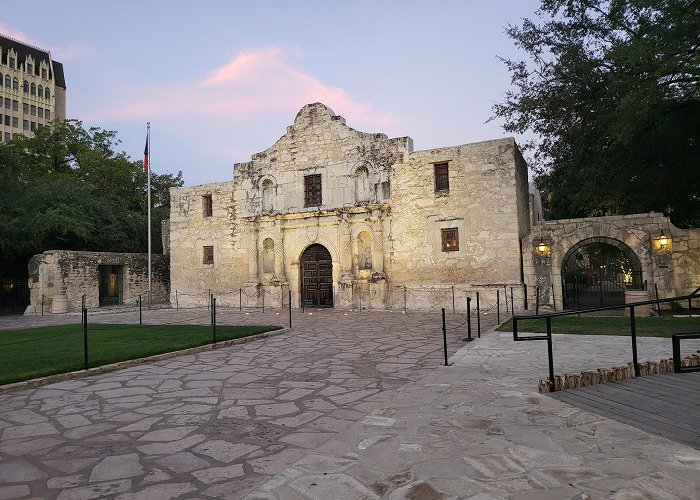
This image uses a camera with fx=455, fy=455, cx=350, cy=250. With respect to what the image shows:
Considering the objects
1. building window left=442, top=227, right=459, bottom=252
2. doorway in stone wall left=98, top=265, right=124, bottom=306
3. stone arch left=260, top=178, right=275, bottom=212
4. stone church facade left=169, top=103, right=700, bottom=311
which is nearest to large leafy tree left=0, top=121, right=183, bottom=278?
doorway in stone wall left=98, top=265, right=124, bottom=306

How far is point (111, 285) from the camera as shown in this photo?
26719mm

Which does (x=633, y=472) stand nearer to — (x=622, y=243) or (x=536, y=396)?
(x=536, y=396)

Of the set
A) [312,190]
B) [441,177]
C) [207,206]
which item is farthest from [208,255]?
[441,177]

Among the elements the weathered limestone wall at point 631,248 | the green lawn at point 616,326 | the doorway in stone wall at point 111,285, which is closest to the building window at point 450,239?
the weathered limestone wall at point 631,248

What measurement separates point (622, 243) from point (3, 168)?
2825 cm

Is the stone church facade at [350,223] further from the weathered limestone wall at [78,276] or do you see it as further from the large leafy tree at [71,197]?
the large leafy tree at [71,197]

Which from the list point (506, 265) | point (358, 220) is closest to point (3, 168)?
point (358, 220)

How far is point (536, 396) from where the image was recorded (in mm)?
5234

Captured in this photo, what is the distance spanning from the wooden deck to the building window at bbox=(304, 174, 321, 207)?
1681 centimetres

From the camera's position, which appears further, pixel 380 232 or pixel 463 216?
pixel 380 232

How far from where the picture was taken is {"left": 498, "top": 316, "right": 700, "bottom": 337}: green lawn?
10.2 m

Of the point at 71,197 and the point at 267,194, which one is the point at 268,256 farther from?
the point at 71,197

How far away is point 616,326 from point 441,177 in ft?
30.4

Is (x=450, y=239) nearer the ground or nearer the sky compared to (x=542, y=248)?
nearer the sky
